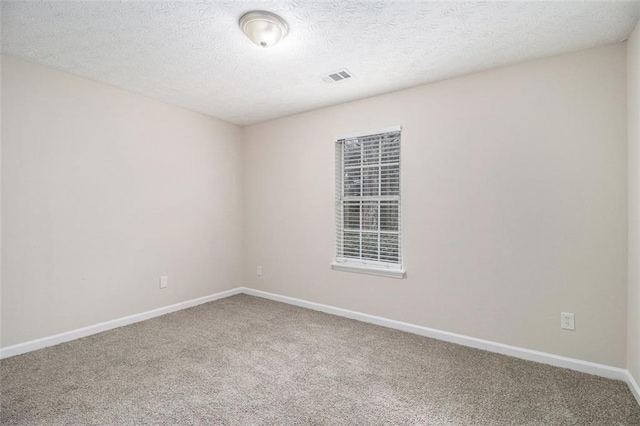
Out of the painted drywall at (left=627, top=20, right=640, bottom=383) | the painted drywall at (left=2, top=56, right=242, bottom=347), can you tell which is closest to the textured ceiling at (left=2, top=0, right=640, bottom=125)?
the painted drywall at (left=627, top=20, right=640, bottom=383)

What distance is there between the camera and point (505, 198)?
8.82 feet

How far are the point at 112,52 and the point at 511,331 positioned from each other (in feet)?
13.2

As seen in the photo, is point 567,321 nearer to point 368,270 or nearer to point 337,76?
point 368,270

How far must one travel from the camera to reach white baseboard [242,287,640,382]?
2309mm

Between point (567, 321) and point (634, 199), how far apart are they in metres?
1.01

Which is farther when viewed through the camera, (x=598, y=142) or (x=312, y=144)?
(x=312, y=144)

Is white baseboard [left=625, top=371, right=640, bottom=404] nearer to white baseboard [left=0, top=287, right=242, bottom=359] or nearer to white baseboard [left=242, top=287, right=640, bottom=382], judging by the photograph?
white baseboard [left=242, top=287, right=640, bottom=382]

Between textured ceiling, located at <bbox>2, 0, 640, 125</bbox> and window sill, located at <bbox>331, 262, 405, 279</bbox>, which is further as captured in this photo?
window sill, located at <bbox>331, 262, 405, 279</bbox>

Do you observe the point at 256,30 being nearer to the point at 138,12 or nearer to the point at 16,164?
the point at 138,12

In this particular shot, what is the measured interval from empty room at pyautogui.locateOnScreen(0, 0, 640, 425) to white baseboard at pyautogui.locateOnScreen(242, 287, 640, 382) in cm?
1

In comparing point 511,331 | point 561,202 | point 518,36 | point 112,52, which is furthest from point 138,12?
point 511,331

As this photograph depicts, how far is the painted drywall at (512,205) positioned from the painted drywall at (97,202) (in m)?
1.74

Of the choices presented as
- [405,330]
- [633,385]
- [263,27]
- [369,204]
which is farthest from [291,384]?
[263,27]

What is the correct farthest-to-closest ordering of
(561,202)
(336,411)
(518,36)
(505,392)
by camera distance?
(561,202) < (518,36) < (505,392) < (336,411)
